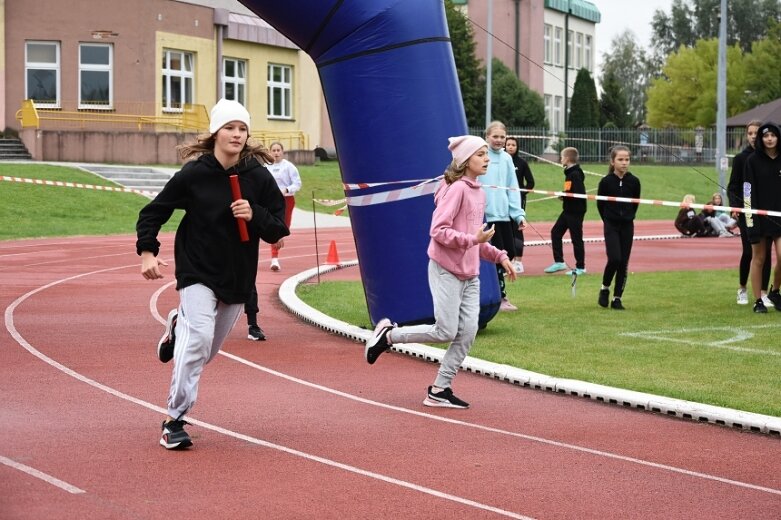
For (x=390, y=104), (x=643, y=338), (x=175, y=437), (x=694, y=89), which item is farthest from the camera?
(x=694, y=89)

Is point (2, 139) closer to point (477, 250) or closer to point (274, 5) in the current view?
point (274, 5)

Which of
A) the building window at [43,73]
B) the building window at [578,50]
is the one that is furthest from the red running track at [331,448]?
the building window at [578,50]

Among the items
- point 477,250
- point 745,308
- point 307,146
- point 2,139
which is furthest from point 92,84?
point 477,250

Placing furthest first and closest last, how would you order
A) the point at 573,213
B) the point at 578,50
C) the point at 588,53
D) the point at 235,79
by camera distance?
the point at 588,53 < the point at 578,50 < the point at 235,79 < the point at 573,213

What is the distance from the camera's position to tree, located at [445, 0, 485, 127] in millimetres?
60906

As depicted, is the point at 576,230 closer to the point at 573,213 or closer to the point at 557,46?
the point at 573,213

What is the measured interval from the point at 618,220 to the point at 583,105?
57.0 meters

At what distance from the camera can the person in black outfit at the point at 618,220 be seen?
15.0 metres

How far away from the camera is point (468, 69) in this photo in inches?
2479

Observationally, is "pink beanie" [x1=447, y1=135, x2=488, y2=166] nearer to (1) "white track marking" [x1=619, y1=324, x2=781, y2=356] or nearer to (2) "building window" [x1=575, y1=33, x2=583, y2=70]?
(1) "white track marking" [x1=619, y1=324, x2=781, y2=356]

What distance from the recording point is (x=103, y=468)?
704 centimetres

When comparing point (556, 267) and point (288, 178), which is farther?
point (556, 267)

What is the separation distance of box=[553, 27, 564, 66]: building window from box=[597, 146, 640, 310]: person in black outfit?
206 ft

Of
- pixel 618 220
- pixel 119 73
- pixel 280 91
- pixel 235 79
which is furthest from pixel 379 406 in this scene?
pixel 280 91
